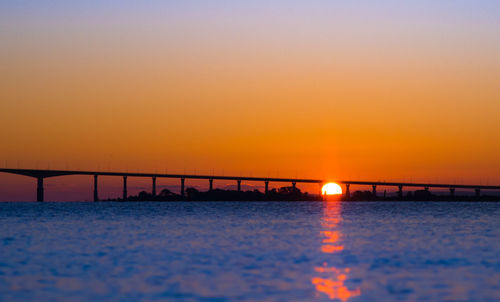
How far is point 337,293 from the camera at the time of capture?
26750 millimetres

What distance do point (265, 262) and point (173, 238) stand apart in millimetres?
18796

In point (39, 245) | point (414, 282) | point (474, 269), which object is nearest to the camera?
point (414, 282)

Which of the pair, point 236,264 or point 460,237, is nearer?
point 236,264

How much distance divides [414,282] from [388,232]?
105 feet

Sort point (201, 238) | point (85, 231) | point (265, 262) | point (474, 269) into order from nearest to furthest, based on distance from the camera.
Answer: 1. point (474, 269)
2. point (265, 262)
3. point (201, 238)
4. point (85, 231)

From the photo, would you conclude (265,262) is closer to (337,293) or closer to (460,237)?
(337,293)

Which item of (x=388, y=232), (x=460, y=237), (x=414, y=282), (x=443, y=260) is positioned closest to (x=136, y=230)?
(x=388, y=232)

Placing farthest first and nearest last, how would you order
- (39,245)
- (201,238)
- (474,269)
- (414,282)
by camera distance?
1. (201,238)
2. (39,245)
3. (474,269)
4. (414,282)

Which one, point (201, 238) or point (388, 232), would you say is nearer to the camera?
point (201, 238)

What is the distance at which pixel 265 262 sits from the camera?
36719 mm

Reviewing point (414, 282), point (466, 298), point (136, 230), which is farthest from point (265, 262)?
point (136, 230)

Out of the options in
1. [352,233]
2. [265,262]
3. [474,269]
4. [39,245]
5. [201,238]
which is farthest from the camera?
[352,233]

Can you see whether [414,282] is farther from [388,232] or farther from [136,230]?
[136,230]

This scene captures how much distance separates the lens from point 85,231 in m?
63.9
